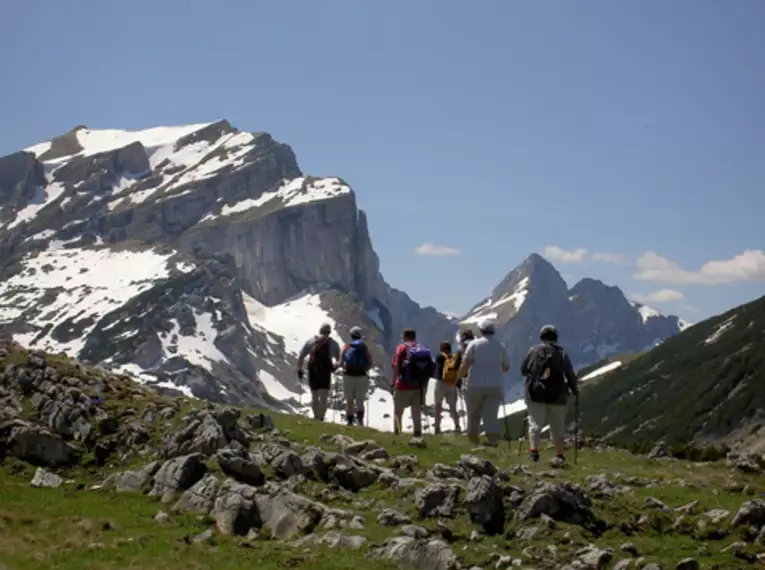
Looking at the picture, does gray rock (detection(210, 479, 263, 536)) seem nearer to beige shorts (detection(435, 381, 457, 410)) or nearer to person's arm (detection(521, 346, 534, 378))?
person's arm (detection(521, 346, 534, 378))

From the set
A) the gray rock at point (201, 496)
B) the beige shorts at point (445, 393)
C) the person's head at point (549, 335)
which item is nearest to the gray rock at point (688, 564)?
the gray rock at point (201, 496)

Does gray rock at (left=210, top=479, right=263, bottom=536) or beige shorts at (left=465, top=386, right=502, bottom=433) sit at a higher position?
beige shorts at (left=465, top=386, right=502, bottom=433)

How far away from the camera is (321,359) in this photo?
2914cm

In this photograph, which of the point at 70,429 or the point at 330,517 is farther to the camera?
the point at 70,429

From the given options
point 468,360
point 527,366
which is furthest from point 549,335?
point 468,360

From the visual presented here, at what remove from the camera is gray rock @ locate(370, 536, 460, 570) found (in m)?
13.7

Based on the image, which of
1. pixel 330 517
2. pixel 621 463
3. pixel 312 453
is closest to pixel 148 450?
pixel 312 453

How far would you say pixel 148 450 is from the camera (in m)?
21.4

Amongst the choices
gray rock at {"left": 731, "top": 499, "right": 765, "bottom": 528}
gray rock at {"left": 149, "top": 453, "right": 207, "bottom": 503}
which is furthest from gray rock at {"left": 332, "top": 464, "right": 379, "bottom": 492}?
gray rock at {"left": 731, "top": 499, "right": 765, "bottom": 528}

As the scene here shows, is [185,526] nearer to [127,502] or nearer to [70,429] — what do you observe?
[127,502]

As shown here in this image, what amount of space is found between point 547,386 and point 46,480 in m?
12.0

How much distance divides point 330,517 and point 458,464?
14.5ft

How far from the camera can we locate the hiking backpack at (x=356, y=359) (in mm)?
28688

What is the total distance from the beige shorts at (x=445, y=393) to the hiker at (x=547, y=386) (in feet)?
29.4
